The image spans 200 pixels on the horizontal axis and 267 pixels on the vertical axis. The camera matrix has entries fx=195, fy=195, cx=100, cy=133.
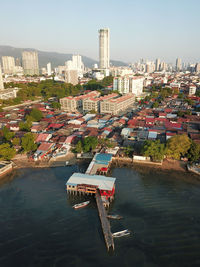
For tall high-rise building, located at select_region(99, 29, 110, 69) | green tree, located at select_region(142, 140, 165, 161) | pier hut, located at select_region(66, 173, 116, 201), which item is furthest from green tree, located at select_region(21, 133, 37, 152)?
tall high-rise building, located at select_region(99, 29, 110, 69)

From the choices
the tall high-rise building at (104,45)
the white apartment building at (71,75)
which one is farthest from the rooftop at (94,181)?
the tall high-rise building at (104,45)

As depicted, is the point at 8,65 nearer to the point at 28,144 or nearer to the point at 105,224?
the point at 28,144

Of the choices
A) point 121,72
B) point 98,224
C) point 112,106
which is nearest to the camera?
point 98,224

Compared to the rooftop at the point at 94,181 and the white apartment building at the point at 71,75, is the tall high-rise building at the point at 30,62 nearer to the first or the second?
the white apartment building at the point at 71,75

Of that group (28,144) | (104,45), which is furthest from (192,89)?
(104,45)

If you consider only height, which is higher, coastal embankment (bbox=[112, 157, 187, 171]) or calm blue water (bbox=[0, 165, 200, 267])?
coastal embankment (bbox=[112, 157, 187, 171])

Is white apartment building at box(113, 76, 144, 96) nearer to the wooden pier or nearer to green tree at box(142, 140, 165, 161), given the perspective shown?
green tree at box(142, 140, 165, 161)

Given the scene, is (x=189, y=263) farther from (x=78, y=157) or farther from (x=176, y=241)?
(x=78, y=157)
